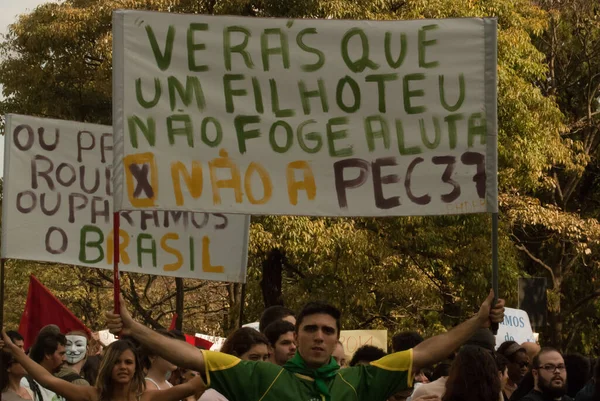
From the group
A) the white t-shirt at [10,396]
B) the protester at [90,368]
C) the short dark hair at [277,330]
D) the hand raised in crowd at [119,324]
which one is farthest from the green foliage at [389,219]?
the hand raised in crowd at [119,324]

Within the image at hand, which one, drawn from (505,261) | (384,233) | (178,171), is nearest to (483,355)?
(178,171)

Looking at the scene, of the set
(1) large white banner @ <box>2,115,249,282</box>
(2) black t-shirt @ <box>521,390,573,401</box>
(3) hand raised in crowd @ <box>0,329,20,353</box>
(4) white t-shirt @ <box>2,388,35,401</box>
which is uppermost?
(1) large white banner @ <box>2,115,249,282</box>

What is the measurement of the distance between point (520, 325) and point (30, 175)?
23.3 feet

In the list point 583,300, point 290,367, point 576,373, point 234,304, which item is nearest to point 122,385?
point 290,367

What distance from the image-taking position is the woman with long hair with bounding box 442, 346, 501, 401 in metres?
6.45

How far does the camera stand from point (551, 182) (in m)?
29.6

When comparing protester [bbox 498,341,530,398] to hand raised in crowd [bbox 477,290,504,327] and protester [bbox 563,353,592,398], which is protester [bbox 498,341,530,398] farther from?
hand raised in crowd [bbox 477,290,504,327]

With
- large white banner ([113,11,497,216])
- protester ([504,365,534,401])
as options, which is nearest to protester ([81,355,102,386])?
protester ([504,365,534,401])

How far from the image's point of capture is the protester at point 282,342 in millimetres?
8133

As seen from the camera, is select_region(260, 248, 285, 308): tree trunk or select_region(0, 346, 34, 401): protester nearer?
select_region(0, 346, 34, 401): protester

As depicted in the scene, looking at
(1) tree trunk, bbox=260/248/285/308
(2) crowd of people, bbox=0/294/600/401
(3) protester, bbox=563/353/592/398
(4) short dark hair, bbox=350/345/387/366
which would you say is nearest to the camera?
(2) crowd of people, bbox=0/294/600/401

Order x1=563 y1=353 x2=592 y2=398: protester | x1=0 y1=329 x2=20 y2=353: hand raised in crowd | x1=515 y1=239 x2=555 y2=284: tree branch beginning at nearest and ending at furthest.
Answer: x1=0 y1=329 x2=20 y2=353: hand raised in crowd
x1=563 y1=353 x2=592 y2=398: protester
x1=515 y1=239 x2=555 y2=284: tree branch

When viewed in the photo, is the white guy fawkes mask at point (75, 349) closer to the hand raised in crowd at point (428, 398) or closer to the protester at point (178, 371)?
the protester at point (178, 371)

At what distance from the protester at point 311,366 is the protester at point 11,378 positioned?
3479 millimetres
